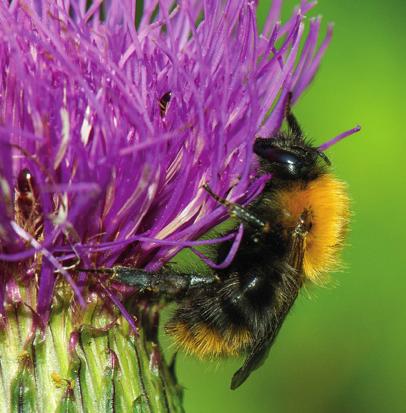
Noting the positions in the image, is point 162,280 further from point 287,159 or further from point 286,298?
point 287,159

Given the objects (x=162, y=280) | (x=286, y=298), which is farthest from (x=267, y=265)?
(x=162, y=280)

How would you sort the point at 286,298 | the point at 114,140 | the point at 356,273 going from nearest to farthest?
the point at 114,140 < the point at 286,298 < the point at 356,273

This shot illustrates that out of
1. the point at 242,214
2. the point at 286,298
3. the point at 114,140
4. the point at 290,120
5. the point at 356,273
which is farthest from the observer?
the point at 356,273

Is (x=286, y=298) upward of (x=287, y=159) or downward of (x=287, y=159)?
downward

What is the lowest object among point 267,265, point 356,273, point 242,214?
point 356,273

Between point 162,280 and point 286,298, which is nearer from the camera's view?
point 162,280

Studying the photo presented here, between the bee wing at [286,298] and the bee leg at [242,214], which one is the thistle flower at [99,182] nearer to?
the bee leg at [242,214]

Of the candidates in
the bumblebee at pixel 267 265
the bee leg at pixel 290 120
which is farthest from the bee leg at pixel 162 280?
the bee leg at pixel 290 120
